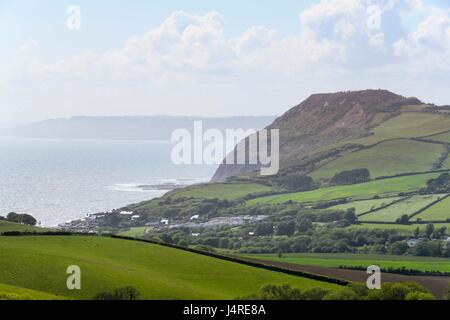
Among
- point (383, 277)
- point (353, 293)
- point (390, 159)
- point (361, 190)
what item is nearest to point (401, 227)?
point (361, 190)

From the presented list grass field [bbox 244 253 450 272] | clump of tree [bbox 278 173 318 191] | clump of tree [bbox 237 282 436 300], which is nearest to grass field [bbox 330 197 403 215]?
clump of tree [bbox 278 173 318 191]

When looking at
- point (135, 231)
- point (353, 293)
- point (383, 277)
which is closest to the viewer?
point (353, 293)

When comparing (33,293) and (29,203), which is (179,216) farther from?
(33,293)

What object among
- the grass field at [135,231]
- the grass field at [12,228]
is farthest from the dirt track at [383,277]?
the grass field at [135,231]

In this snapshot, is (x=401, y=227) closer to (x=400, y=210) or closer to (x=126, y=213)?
(x=400, y=210)

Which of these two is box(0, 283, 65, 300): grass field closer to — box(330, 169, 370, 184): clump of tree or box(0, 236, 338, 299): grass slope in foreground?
box(0, 236, 338, 299): grass slope in foreground
